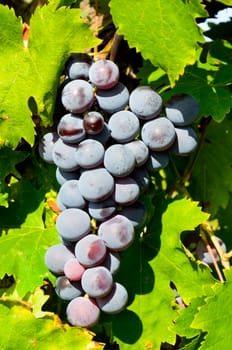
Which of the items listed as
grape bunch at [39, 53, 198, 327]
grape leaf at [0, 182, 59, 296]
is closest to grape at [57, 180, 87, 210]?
grape bunch at [39, 53, 198, 327]

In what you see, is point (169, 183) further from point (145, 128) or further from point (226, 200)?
point (145, 128)

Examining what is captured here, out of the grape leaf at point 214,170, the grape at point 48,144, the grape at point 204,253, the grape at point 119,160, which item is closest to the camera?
the grape at point 119,160

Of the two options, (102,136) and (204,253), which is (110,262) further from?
(204,253)

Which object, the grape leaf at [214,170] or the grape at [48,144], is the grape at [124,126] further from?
the grape leaf at [214,170]

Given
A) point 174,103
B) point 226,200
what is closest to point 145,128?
point 174,103

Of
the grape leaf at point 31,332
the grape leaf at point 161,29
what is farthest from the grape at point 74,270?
the grape leaf at point 161,29

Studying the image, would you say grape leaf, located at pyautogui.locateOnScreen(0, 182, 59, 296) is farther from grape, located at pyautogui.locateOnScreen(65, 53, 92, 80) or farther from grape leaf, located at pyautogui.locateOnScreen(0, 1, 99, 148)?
grape, located at pyautogui.locateOnScreen(65, 53, 92, 80)

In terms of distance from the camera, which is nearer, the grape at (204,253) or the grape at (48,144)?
the grape at (48,144)
